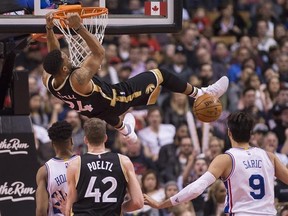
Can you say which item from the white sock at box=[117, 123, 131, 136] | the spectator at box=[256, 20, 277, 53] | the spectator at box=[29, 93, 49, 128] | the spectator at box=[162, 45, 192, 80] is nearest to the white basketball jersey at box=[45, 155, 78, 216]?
the white sock at box=[117, 123, 131, 136]

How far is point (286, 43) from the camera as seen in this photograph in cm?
2170

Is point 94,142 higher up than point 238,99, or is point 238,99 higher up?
point 94,142

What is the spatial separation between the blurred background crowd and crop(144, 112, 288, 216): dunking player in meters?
2.21

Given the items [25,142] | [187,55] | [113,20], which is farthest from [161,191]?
[187,55]

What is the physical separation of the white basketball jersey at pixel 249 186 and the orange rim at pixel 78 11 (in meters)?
2.14

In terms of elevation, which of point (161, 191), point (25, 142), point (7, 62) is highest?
point (7, 62)

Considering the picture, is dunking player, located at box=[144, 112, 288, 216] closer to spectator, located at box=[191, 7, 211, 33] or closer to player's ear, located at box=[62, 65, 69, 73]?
player's ear, located at box=[62, 65, 69, 73]

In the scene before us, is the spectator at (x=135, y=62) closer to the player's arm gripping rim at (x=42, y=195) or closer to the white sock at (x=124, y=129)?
the white sock at (x=124, y=129)

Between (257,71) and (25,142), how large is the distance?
844 cm

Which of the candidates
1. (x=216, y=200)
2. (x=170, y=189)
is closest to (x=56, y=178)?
(x=216, y=200)

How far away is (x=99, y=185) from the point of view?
1073 cm

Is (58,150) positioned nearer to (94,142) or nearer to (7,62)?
(94,142)

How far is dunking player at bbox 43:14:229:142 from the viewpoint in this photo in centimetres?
1137

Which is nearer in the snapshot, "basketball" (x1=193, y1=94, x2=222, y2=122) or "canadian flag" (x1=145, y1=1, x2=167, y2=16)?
"basketball" (x1=193, y1=94, x2=222, y2=122)
